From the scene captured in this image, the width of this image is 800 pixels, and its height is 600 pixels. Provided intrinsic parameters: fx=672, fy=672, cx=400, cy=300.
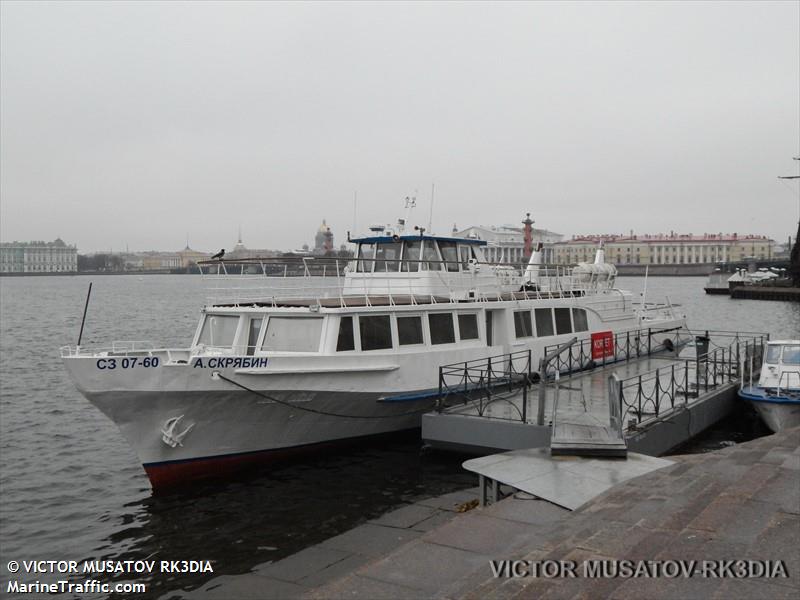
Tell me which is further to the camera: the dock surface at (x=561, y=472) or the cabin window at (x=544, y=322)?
the cabin window at (x=544, y=322)

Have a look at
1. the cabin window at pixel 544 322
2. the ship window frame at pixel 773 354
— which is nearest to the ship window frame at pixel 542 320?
the cabin window at pixel 544 322

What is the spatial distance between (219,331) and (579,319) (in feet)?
38.8

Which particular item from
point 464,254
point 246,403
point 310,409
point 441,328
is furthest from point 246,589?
Answer: point 464,254

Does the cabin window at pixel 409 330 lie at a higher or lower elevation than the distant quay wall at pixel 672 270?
lower

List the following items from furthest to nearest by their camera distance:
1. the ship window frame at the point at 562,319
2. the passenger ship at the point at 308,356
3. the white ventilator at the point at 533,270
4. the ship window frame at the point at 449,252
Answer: the white ventilator at the point at 533,270 → the ship window frame at the point at 562,319 → the ship window frame at the point at 449,252 → the passenger ship at the point at 308,356

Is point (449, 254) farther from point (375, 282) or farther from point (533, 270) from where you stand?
point (533, 270)

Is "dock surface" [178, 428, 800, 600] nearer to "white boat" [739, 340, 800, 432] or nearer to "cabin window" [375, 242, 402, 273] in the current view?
"white boat" [739, 340, 800, 432]

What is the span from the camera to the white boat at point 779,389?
52.1 feet

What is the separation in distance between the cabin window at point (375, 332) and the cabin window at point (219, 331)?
295cm

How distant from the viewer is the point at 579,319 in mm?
21984

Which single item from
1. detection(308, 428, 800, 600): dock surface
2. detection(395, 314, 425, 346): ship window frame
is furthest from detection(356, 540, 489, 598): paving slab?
detection(395, 314, 425, 346): ship window frame

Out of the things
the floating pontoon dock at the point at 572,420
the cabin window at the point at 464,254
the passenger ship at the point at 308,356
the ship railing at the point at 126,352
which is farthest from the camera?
the cabin window at the point at 464,254

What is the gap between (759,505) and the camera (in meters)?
7.69

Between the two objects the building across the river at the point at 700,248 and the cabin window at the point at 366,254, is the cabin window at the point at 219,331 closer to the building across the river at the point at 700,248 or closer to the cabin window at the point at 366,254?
the cabin window at the point at 366,254
